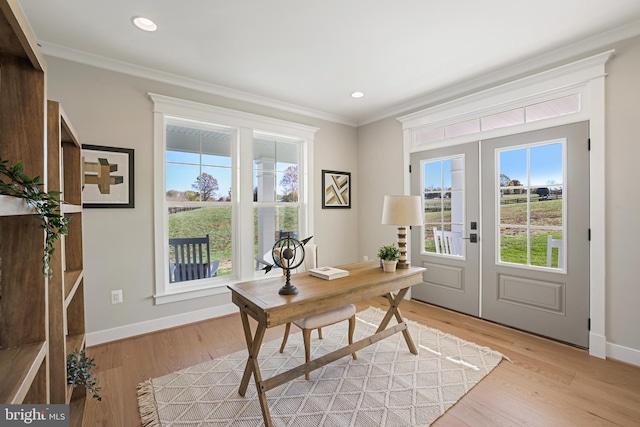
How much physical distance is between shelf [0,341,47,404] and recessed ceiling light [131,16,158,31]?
2.24 metres

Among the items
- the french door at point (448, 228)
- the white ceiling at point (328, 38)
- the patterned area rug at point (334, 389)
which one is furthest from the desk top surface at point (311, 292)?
the white ceiling at point (328, 38)

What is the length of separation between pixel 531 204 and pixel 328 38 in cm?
248

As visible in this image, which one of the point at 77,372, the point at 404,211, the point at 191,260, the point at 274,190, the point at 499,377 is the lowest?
the point at 499,377

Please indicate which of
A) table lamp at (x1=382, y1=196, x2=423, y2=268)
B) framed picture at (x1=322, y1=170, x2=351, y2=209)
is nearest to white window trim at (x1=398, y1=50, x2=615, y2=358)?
table lamp at (x1=382, y1=196, x2=423, y2=268)

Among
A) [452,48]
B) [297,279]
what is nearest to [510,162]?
[452,48]

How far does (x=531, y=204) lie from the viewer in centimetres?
287

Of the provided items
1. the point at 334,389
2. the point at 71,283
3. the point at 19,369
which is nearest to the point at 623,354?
the point at 334,389

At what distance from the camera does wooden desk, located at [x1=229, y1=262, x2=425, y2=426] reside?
166cm

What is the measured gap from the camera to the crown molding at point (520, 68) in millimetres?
2326

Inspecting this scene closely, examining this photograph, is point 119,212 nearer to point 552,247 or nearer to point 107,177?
point 107,177

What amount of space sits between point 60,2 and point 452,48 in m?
2.97

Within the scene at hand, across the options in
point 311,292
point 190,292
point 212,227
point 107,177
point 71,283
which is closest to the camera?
point 71,283

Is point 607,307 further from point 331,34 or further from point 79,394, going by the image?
point 79,394

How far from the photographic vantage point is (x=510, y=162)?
118 inches
